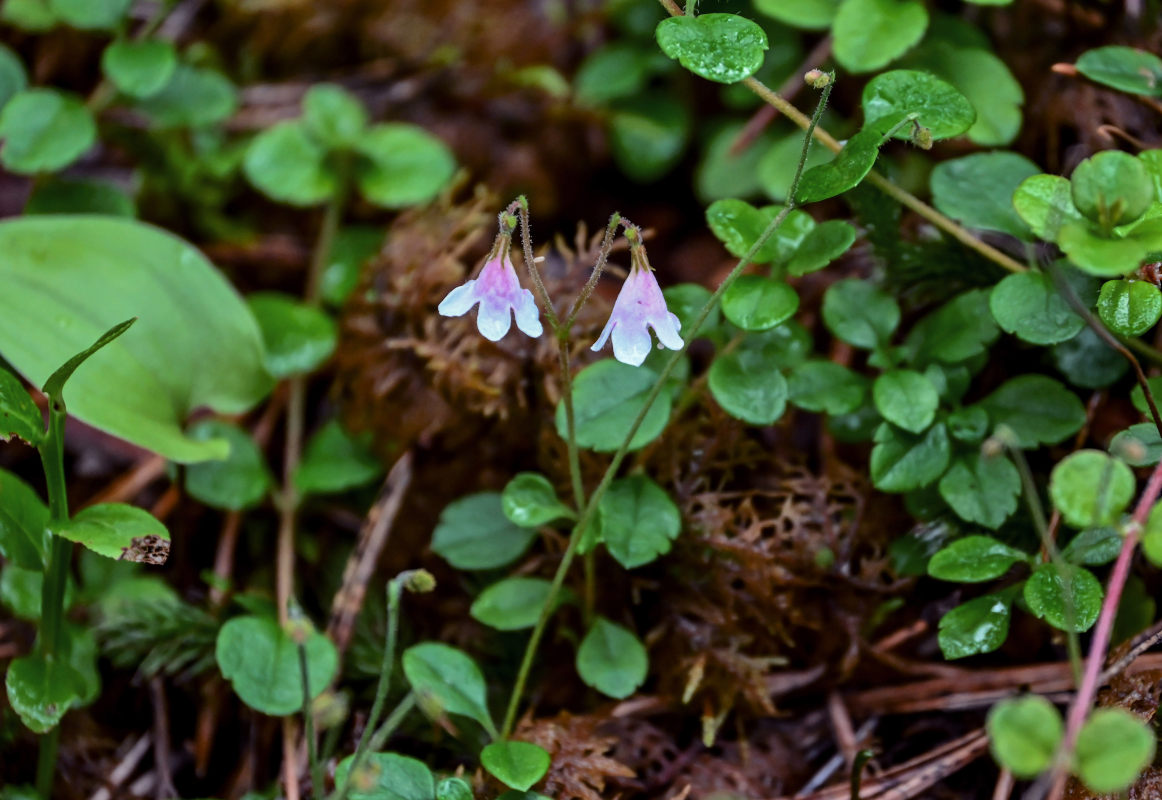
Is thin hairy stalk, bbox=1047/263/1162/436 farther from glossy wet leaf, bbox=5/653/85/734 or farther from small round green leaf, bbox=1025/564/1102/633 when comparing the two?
glossy wet leaf, bbox=5/653/85/734

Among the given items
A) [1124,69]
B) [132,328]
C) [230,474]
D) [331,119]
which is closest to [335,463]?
[230,474]

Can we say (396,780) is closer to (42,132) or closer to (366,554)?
(366,554)

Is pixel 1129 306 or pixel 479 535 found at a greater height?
→ pixel 1129 306

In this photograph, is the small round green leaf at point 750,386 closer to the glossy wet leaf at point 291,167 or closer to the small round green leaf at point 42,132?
the glossy wet leaf at point 291,167

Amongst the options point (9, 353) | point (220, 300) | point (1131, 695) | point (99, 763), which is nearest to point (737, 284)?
point (1131, 695)

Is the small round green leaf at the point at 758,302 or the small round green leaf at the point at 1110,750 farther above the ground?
the small round green leaf at the point at 758,302

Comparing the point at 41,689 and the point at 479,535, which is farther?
the point at 479,535

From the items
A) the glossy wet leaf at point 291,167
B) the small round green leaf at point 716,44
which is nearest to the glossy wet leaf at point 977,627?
the small round green leaf at point 716,44
